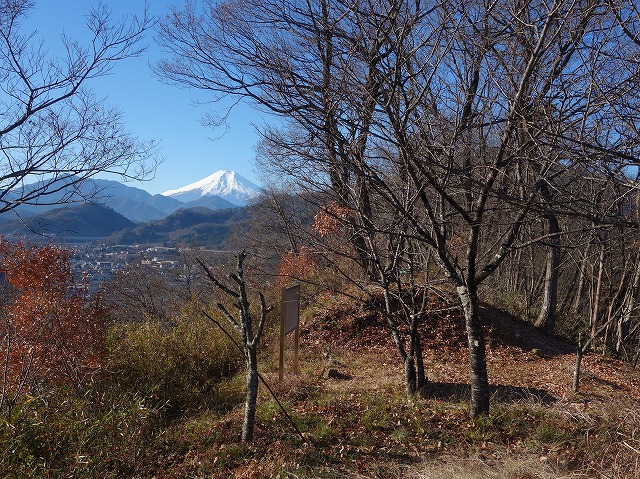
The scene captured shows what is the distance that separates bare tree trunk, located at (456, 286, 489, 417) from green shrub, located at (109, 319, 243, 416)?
3302mm

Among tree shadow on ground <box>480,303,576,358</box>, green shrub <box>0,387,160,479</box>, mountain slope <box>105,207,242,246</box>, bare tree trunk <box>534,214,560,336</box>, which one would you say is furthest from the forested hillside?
mountain slope <box>105,207,242,246</box>

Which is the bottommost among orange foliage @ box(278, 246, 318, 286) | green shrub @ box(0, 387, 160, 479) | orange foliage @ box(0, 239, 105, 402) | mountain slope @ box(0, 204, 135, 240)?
green shrub @ box(0, 387, 160, 479)

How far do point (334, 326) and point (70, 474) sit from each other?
22.3 ft

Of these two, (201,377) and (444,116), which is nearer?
(444,116)

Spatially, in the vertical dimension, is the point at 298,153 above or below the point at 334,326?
above

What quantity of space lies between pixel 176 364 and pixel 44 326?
2.00 metres

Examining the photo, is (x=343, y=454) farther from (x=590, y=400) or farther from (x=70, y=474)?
(x=590, y=400)

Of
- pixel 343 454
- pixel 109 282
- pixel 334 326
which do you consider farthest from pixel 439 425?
pixel 109 282

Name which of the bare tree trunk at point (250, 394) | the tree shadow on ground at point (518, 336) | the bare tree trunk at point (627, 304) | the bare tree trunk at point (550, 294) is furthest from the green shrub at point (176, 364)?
the bare tree trunk at point (627, 304)

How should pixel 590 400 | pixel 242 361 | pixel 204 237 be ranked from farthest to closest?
1. pixel 204 237
2. pixel 242 361
3. pixel 590 400

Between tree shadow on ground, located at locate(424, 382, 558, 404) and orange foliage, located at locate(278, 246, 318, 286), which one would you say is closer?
tree shadow on ground, located at locate(424, 382, 558, 404)

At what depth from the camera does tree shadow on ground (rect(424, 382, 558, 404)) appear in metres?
5.88

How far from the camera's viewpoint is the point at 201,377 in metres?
7.58

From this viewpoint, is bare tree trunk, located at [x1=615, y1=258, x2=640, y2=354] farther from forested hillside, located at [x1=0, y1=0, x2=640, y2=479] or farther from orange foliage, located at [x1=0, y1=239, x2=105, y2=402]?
orange foliage, located at [x1=0, y1=239, x2=105, y2=402]
